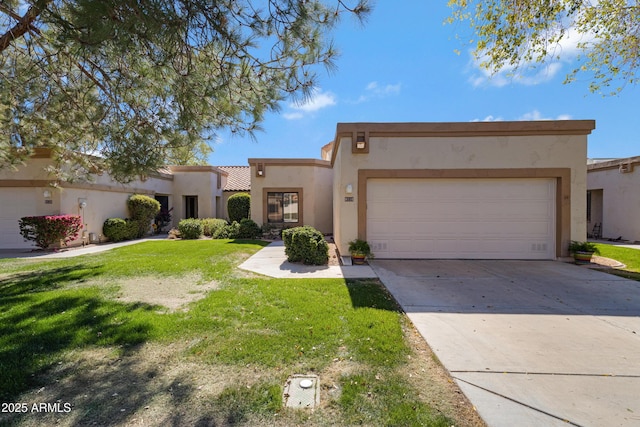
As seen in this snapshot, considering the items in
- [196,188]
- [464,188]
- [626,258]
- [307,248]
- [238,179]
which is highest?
[238,179]

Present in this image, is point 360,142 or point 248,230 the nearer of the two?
point 360,142

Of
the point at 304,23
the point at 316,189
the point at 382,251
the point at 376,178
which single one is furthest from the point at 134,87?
the point at 316,189

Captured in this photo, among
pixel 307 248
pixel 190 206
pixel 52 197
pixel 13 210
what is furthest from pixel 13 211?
pixel 307 248

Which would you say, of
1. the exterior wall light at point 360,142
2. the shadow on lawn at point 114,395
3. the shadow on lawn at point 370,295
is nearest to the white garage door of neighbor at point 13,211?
the shadow on lawn at point 114,395

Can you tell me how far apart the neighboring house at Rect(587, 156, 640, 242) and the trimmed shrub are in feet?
77.0

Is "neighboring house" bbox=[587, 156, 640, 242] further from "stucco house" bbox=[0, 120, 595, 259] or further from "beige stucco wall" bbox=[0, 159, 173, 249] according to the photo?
"beige stucco wall" bbox=[0, 159, 173, 249]

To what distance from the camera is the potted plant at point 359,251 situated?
827cm

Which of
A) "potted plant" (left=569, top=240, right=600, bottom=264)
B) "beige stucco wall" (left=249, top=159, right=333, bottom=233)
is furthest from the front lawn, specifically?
"beige stucco wall" (left=249, top=159, right=333, bottom=233)

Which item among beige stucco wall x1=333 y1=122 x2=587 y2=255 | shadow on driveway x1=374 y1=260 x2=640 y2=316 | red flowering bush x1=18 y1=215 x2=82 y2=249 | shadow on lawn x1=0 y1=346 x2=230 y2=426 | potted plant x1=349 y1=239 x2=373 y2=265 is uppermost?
beige stucco wall x1=333 y1=122 x2=587 y2=255

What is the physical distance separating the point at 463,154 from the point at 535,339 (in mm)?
6221

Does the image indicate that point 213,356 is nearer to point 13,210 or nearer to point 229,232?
point 229,232

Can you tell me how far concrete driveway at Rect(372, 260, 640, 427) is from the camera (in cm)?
248

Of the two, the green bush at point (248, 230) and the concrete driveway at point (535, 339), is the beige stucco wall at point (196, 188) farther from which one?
the concrete driveway at point (535, 339)

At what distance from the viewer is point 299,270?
750 centimetres
